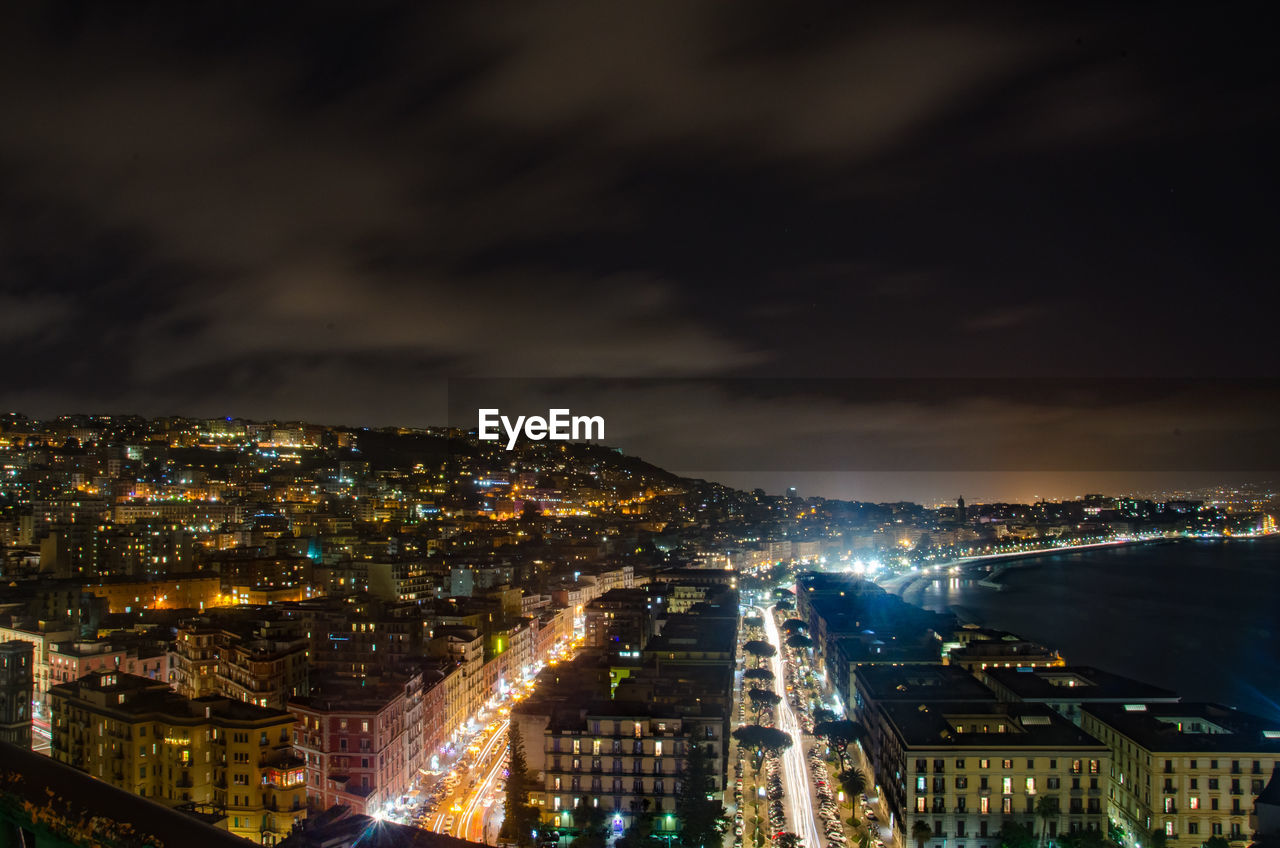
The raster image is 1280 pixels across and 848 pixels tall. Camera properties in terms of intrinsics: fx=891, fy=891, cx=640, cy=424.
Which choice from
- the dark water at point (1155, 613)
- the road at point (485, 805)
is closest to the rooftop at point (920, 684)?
the road at point (485, 805)

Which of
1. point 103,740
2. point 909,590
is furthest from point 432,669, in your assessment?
point 909,590

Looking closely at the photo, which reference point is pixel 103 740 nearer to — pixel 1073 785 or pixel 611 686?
pixel 611 686

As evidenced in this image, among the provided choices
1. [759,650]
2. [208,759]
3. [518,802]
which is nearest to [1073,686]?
[759,650]

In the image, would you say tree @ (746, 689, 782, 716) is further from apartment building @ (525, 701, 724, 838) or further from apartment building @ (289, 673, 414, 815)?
apartment building @ (289, 673, 414, 815)

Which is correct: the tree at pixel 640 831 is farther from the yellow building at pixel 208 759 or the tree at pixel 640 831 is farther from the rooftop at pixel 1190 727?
the rooftop at pixel 1190 727

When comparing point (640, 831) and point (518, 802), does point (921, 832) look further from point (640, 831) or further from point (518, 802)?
point (518, 802)
